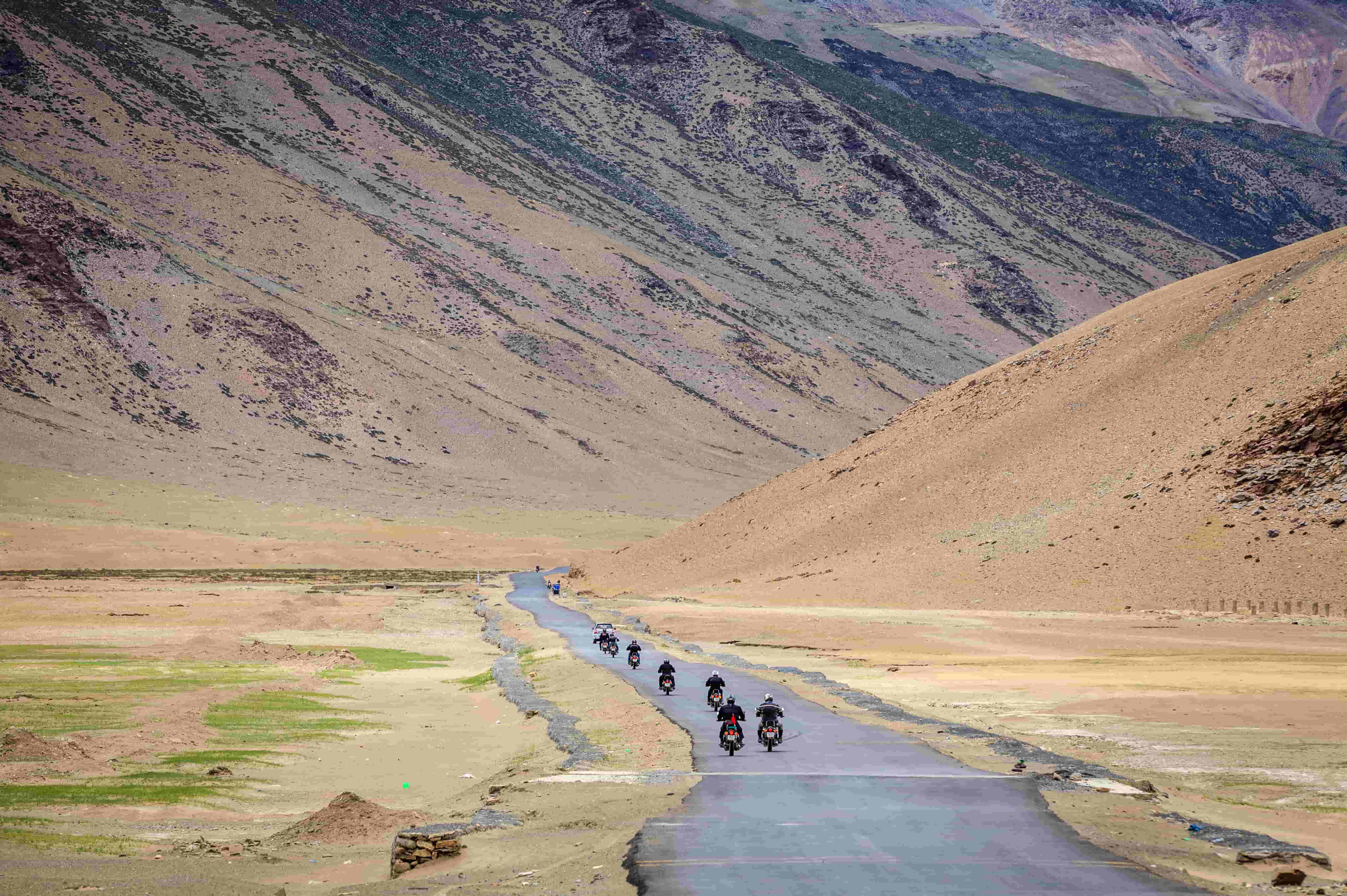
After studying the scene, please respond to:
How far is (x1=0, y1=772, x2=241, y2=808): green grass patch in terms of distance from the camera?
17.7 metres

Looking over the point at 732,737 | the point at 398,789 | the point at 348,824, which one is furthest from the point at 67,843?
the point at 732,737

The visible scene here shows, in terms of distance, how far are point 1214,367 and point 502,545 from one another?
67.3 meters

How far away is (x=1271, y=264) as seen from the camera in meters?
73.1

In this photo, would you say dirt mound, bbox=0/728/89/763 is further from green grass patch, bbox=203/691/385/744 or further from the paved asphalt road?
the paved asphalt road

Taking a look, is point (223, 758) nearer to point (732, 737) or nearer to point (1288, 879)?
point (732, 737)

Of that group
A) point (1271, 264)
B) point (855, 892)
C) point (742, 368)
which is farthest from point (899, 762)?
point (742, 368)

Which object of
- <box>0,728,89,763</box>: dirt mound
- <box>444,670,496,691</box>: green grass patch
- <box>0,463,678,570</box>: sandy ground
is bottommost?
<box>0,463,678,570</box>: sandy ground

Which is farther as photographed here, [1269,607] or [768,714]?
[1269,607]

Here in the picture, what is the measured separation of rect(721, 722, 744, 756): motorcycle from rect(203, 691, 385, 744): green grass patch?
346 inches

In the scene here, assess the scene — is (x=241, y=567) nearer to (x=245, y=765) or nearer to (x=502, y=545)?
(x=502, y=545)

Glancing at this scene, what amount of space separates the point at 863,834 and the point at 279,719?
1668cm

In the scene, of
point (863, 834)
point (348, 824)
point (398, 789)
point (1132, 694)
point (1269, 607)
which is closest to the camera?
point (863, 834)

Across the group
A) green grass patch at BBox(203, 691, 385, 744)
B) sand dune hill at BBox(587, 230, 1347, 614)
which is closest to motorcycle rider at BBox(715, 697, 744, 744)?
green grass patch at BBox(203, 691, 385, 744)

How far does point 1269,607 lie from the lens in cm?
4869
